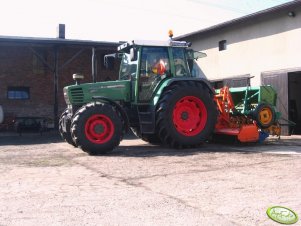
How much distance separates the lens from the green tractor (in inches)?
368

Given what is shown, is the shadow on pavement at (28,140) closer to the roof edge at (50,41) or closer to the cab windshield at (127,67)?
the roof edge at (50,41)

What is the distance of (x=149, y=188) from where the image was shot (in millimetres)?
5543

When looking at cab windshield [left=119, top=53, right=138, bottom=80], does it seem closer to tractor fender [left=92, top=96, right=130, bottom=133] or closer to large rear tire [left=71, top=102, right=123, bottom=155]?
tractor fender [left=92, top=96, right=130, bottom=133]

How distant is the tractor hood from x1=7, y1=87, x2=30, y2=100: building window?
36.7ft

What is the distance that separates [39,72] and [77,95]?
38.5 ft

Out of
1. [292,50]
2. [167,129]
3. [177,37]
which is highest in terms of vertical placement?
[177,37]

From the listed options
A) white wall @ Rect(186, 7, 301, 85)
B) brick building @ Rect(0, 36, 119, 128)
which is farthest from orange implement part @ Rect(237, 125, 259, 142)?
brick building @ Rect(0, 36, 119, 128)

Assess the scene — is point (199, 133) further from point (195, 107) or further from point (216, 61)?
point (216, 61)

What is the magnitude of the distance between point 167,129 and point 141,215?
5.06 metres

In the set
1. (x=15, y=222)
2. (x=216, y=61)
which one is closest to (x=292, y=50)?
(x=216, y=61)

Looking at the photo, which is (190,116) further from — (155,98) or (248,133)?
(248,133)

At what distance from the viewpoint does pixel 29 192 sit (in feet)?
17.6

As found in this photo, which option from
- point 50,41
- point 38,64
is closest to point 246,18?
point 50,41

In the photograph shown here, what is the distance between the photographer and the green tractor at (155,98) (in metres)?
9.34
